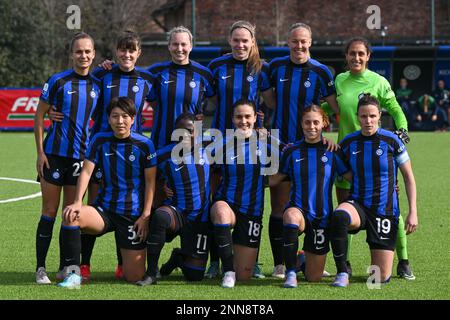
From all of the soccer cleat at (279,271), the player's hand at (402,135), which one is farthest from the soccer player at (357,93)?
the soccer cleat at (279,271)

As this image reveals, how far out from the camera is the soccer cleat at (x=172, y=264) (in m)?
6.32

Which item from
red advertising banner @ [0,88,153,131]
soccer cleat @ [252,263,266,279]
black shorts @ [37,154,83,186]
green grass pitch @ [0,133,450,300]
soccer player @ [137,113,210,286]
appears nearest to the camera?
green grass pitch @ [0,133,450,300]

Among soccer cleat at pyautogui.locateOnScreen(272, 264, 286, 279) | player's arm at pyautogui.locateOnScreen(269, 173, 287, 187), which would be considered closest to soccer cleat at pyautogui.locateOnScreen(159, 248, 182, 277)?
soccer cleat at pyautogui.locateOnScreen(272, 264, 286, 279)

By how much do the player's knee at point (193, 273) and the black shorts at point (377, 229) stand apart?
1083 mm

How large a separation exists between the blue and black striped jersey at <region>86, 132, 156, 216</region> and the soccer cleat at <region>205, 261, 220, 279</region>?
2.44 ft

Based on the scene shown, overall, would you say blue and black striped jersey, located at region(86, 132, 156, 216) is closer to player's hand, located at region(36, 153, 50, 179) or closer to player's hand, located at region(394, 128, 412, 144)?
player's hand, located at region(36, 153, 50, 179)

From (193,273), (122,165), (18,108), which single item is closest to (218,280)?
(193,273)

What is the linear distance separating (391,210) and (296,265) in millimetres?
757

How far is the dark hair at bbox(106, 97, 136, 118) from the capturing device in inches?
236

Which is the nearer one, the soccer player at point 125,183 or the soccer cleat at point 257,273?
the soccer player at point 125,183

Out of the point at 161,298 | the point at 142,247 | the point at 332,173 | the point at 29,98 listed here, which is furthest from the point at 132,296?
the point at 29,98

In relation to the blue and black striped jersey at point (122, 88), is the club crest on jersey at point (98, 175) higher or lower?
lower

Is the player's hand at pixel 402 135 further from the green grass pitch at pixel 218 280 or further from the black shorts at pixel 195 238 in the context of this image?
the black shorts at pixel 195 238

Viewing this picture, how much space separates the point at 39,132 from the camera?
6.34 m
